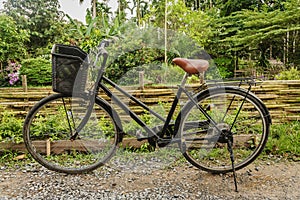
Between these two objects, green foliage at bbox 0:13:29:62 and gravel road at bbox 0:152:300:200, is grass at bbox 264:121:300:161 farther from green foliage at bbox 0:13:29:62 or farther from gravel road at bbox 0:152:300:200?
green foliage at bbox 0:13:29:62

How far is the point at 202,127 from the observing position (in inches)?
86.0

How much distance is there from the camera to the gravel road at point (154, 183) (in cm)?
194

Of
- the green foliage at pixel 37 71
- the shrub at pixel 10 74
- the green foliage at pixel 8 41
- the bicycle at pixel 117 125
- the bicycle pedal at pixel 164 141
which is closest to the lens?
the bicycle at pixel 117 125

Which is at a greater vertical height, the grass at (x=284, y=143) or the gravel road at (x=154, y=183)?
the grass at (x=284, y=143)

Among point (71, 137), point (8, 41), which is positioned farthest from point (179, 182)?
point (8, 41)

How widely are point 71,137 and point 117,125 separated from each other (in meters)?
0.39

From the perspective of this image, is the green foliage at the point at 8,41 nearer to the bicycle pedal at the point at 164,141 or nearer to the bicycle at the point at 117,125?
→ the bicycle at the point at 117,125

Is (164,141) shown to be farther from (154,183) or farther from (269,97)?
(269,97)

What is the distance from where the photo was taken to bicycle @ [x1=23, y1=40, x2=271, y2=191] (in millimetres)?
2055

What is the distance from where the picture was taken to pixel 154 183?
2.12 m

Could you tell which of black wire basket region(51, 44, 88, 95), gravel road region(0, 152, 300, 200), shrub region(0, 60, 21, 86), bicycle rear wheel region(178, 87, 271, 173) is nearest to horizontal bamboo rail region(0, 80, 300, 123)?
bicycle rear wheel region(178, 87, 271, 173)

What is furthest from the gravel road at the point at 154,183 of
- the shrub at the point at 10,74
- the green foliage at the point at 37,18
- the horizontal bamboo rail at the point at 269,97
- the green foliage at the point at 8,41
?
the green foliage at the point at 37,18

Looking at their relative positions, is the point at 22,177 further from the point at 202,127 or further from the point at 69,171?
the point at 202,127

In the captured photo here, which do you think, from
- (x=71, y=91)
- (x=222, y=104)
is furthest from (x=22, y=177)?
(x=222, y=104)
